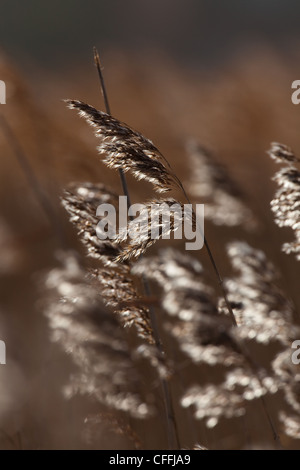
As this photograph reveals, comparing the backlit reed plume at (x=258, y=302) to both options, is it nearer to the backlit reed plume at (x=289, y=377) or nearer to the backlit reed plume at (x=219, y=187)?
the backlit reed plume at (x=289, y=377)

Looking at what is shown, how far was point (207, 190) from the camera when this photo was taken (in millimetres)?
3545

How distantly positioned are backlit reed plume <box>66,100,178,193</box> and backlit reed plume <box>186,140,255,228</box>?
145 centimetres

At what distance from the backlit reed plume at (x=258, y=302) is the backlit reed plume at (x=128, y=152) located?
0.39 meters

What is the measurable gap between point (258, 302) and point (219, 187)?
1.59m

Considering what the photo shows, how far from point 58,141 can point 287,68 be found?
4044 mm

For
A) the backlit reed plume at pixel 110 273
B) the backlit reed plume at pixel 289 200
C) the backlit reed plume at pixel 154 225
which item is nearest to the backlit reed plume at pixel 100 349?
the backlit reed plume at pixel 110 273

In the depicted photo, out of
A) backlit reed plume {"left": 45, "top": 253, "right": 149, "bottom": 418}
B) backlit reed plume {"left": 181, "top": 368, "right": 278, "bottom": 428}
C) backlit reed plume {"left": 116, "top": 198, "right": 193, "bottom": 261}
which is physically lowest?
backlit reed plume {"left": 45, "top": 253, "right": 149, "bottom": 418}

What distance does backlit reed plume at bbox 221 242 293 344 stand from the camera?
1922mm

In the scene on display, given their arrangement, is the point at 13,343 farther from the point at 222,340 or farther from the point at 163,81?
the point at 163,81

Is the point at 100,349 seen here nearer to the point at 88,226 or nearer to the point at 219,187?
the point at 88,226

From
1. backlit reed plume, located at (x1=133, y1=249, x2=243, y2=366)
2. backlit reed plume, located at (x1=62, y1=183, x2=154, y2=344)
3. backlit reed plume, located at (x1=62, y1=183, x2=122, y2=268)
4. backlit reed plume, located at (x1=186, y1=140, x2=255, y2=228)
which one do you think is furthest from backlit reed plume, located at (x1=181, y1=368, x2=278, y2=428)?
backlit reed plume, located at (x1=186, y1=140, x2=255, y2=228)

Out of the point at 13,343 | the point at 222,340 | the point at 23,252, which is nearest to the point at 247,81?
the point at 23,252

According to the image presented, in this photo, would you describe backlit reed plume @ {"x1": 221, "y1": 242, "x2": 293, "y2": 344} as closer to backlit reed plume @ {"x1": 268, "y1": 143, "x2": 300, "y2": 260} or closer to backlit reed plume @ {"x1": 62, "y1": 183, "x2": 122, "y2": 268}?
backlit reed plume @ {"x1": 268, "y1": 143, "x2": 300, "y2": 260}

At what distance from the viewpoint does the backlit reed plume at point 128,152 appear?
2.01m
